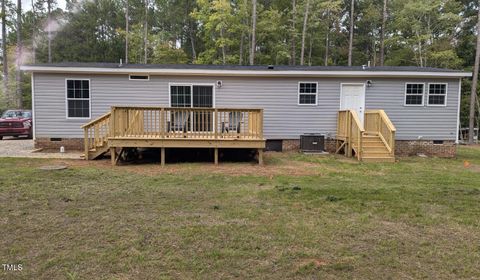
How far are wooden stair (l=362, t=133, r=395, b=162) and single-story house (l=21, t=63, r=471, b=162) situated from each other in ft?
2.55

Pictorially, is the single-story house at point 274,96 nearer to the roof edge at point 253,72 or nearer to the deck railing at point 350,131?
the roof edge at point 253,72

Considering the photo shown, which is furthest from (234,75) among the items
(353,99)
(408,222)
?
(408,222)

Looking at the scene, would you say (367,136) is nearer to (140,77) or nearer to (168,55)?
(140,77)

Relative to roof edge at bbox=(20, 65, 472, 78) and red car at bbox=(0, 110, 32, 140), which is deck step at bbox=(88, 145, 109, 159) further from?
red car at bbox=(0, 110, 32, 140)

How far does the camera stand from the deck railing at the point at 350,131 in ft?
29.7

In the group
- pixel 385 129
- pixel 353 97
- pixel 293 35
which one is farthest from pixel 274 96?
pixel 293 35

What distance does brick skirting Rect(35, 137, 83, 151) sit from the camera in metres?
10.3

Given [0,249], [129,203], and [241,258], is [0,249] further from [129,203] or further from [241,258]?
[241,258]

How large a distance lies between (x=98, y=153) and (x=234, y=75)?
4.74 m

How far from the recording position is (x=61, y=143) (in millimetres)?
10305

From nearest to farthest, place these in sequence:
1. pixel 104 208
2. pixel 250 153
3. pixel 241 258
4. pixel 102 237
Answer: pixel 241 258
pixel 102 237
pixel 104 208
pixel 250 153

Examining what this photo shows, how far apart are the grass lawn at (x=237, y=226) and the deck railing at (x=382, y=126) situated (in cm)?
234

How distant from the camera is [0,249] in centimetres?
300

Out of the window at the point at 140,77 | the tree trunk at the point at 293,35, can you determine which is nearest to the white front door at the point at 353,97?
the window at the point at 140,77
